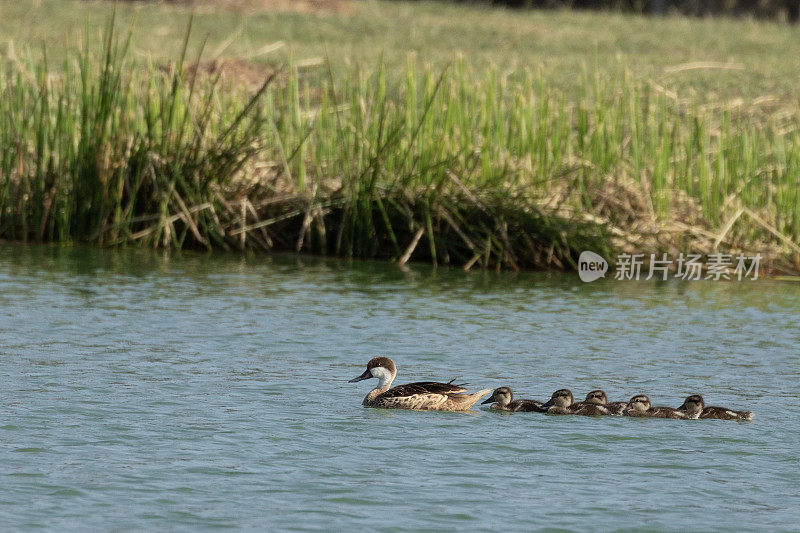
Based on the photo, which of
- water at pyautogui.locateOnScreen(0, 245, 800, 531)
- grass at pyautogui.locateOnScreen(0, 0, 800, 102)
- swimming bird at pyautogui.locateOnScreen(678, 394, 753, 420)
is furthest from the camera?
grass at pyautogui.locateOnScreen(0, 0, 800, 102)

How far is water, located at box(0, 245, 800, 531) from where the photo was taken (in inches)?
240

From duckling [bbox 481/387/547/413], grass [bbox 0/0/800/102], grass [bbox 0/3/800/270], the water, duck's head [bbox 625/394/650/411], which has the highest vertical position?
grass [bbox 0/0/800/102]

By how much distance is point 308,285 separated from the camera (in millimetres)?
12273

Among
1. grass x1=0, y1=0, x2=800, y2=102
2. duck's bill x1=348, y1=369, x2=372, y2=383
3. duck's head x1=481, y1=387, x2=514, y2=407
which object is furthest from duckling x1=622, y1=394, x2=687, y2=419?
grass x1=0, y1=0, x2=800, y2=102

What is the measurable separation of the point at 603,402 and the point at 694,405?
18.8 inches

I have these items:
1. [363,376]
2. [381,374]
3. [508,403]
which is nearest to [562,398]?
[508,403]

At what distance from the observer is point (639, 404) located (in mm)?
7645

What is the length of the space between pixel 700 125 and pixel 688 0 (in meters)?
22.7


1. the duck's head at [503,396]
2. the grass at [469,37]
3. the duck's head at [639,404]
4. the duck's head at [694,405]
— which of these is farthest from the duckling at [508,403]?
the grass at [469,37]

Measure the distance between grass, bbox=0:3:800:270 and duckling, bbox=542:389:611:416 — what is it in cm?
561

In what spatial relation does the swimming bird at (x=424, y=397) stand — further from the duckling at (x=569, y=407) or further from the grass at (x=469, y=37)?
the grass at (x=469, y=37)

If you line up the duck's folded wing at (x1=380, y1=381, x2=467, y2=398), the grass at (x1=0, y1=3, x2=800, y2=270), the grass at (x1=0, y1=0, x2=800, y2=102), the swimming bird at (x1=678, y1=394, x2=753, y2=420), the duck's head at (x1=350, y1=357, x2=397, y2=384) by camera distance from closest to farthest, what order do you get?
the swimming bird at (x1=678, y1=394, x2=753, y2=420), the duck's folded wing at (x1=380, y1=381, x2=467, y2=398), the duck's head at (x1=350, y1=357, x2=397, y2=384), the grass at (x1=0, y1=3, x2=800, y2=270), the grass at (x1=0, y1=0, x2=800, y2=102)

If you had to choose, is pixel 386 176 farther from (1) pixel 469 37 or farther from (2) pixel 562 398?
(1) pixel 469 37

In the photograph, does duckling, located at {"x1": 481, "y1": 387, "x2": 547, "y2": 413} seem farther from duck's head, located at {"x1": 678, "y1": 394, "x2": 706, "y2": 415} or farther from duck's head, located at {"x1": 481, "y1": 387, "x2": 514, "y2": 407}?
duck's head, located at {"x1": 678, "y1": 394, "x2": 706, "y2": 415}
